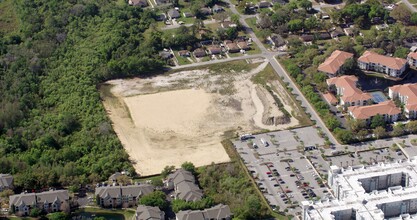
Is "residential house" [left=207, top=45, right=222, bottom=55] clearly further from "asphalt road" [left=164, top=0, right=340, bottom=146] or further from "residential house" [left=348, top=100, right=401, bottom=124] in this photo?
A: "residential house" [left=348, top=100, right=401, bottom=124]

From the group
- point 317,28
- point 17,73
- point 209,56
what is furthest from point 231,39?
point 17,73

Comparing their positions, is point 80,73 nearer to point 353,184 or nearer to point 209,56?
point 209,56

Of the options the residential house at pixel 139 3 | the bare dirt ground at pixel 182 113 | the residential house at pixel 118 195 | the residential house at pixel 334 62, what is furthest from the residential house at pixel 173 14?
the residential house at pixel 118 195

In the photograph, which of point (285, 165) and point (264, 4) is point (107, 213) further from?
point (264, 4)

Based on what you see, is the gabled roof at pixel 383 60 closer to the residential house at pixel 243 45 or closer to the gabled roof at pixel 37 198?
the residential house at pixel 243 45

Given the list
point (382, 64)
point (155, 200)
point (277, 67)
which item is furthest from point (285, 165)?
point (382, 64)

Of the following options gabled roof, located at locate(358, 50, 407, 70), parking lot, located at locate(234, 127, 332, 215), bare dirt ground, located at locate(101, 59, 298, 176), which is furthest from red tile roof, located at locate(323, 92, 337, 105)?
gabled roof, located at locate(358, 50, 407, 70)
